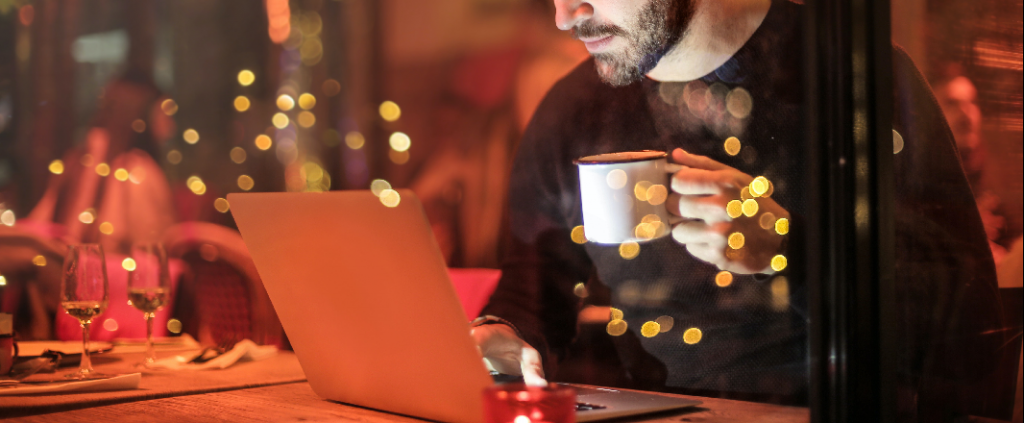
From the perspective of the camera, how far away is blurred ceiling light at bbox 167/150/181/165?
9.18 ft

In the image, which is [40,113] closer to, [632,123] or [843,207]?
[632,123]

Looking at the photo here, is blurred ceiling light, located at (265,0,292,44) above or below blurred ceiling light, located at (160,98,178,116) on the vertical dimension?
above

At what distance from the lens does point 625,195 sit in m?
0.91

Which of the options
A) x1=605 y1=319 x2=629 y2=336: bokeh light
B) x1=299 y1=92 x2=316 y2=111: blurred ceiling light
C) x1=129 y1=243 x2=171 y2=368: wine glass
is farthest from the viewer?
x1=299 y1=92 x2=316 y2=111: blurred ceiling light

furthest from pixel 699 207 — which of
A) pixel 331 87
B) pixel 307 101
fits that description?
pixel 307 101

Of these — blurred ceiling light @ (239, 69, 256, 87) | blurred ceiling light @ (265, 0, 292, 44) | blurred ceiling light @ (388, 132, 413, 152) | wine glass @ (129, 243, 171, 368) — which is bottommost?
wine glass @ (129, 243, 171, 368)

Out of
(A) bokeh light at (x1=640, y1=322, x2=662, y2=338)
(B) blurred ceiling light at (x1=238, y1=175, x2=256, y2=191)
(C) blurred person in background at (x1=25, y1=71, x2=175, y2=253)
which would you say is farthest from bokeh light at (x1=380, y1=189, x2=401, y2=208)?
(C) blurred person in background at (x1=25, y1=71, x2=175, y2=253)

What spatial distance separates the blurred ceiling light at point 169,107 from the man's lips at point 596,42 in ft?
5.96

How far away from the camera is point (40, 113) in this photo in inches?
114

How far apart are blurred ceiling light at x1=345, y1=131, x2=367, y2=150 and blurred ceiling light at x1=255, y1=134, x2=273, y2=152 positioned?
14.1 inches

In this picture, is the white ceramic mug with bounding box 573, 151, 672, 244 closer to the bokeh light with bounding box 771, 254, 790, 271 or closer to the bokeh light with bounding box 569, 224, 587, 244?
the bokeh light with bounding box 771, 254, 790, 271

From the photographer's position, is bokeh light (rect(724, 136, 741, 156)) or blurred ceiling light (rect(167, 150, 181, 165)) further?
blurred ceiling light (rect(167, 150, 181, 165))

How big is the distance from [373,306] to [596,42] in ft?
3.21

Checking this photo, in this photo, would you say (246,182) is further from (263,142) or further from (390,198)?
(390,198)
